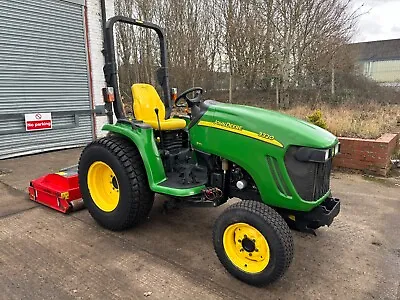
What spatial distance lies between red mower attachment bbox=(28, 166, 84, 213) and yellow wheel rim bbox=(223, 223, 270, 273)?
1894 mm

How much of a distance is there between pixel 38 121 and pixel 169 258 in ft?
15.9

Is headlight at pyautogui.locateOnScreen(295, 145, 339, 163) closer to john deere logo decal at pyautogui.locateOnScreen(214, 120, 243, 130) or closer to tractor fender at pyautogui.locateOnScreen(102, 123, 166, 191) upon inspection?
john deere logo decal at pyautogui.locateOnScreen(214, 120, 243, 130)

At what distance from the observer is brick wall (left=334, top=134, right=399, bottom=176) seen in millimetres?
4796

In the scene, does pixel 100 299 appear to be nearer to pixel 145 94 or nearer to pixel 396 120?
pixel 145 94

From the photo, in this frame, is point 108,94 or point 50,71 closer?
point 108,94

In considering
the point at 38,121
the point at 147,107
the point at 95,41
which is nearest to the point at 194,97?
the point at 147,107

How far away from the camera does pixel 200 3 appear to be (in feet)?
50.5

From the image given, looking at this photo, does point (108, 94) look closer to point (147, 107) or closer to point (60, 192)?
point (147, 107)

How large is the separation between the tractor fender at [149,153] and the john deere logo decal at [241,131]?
1.65ft

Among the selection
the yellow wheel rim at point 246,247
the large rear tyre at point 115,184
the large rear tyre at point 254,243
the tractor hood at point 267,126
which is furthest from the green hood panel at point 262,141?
the large rear tyre at point 115,184

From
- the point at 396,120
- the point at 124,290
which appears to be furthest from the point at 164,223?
the point at 396,120

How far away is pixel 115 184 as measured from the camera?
3.08 metres

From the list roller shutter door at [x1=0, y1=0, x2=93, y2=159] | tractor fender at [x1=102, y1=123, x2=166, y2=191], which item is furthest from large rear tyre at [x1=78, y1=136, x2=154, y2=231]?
roller shutter door at [x1=0, y1=0, x2=93, y2=159]

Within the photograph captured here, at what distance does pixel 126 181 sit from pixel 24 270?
3.19 feet
